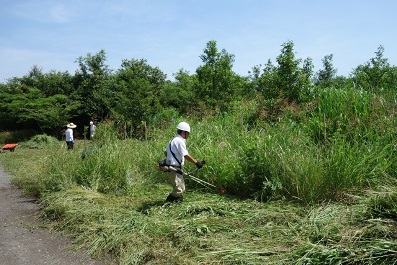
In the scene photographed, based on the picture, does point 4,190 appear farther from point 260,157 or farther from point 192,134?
point 260,157

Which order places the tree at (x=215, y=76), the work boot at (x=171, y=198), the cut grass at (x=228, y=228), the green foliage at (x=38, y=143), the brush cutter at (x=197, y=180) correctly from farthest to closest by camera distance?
the green foliage at (x=38, y=143), the tree at (x=215, y=76), the work boot at (x=171, y=198), the brush cutter at (x=197, y=180), the cut grass at (x=228, y=228)

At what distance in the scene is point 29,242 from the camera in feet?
16.3

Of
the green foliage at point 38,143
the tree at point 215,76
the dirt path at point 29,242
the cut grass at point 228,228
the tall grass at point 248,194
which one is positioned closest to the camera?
the cut grass at point 228,228

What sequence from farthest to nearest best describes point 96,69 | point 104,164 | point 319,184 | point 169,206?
point 96,69 < point 104,164 < point 169,206 < point 319,184

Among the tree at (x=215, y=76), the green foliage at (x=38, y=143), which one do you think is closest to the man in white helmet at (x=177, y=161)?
the tree at (x=215, y=76)

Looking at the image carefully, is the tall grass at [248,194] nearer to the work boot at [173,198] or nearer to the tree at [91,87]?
the work boot at [173,198]

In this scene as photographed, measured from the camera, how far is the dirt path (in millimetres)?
4340

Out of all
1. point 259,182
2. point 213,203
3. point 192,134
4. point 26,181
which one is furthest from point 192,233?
point 26,181

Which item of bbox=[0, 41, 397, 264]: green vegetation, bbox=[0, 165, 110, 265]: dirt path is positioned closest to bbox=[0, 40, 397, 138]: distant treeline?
bbox=[0, 41, 397, 264]: green vegetation

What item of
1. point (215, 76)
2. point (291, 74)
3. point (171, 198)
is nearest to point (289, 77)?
point (291, 74)

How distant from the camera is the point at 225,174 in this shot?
6.66 metres

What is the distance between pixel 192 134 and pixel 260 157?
3.27m

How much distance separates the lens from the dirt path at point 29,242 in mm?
4340

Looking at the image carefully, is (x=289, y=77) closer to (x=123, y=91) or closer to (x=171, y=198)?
(x=171, y=198)
